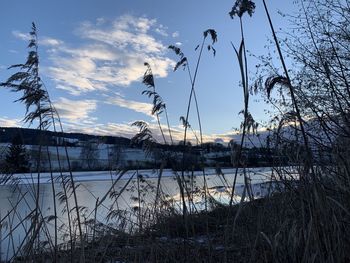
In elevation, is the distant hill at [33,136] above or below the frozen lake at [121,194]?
above

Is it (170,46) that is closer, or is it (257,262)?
(257,262)

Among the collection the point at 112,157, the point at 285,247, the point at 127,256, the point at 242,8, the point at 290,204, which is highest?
the point at 242,8

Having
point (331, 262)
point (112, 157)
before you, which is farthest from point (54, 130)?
point (112, 157)

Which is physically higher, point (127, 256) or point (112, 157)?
point (112, 157)

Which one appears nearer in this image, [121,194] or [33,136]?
[33,136]

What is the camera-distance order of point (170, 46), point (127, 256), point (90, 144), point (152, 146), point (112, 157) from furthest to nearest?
1. point (112, 157)
2. point (90, 144)
3. point (170, 46)
4. point (152, 146)
5. point (127, 256)

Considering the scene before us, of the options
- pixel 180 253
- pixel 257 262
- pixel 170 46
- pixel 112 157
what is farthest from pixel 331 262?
pixel 112 157

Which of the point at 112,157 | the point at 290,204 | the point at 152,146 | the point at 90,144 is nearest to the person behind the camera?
the point at 290,204

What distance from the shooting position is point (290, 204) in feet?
11.0

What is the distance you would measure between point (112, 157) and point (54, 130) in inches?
136

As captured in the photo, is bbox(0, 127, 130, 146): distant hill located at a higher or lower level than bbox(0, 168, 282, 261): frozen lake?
higher

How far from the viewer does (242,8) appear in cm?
231

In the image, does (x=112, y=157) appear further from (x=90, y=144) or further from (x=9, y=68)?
(x=9, y=68)

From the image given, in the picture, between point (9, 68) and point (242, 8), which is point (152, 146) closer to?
point (9, 68)
